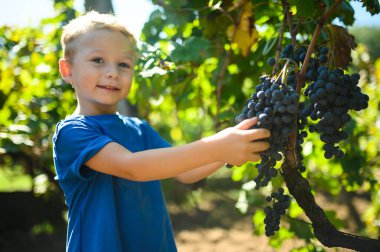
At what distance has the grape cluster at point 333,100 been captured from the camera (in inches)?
53.6

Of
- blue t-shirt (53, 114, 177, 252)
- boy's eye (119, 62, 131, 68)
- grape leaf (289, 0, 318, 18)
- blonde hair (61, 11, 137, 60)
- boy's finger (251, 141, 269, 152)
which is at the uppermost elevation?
grape leaf (289, 0, 318, 18)

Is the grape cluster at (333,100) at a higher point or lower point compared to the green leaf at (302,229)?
higher

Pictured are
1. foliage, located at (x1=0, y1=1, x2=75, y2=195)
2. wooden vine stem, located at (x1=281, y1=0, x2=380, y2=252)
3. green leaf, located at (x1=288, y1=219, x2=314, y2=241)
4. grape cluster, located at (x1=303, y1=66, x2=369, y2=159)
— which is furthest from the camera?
foliage, located at (x1=0, y1=1, x2=75, y2=195)

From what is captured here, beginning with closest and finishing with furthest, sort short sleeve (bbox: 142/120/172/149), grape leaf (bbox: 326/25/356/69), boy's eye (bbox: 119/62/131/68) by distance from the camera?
grape leaf (bbox: 326/25/356/69) < boy's eye (bbox: 119/62/131/68) < short sleeve (bbox: 142/120/172/149)

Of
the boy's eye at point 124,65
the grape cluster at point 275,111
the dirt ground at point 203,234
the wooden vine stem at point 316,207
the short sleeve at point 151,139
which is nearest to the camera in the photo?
the grape cluster at point 275,111

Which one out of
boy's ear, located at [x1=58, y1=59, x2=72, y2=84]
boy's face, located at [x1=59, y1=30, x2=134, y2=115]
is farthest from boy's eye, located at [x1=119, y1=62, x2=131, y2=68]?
boy's ear, located at [x1=58, y1=59, x2=72, y2=84]

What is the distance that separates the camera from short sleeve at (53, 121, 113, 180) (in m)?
1.50

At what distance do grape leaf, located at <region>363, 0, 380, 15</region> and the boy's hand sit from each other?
0.79 metres

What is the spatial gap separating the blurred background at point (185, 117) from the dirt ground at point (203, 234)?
0.01 meters

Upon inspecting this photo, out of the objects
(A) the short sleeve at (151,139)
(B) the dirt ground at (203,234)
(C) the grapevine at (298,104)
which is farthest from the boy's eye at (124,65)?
(B) the dirt ground at (203,234)

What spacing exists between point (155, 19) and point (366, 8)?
1.30 m

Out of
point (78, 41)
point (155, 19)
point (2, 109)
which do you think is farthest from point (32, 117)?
point (78, 41)

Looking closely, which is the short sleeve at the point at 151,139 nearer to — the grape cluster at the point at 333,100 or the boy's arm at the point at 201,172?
the boy's arm at the point at 201,172

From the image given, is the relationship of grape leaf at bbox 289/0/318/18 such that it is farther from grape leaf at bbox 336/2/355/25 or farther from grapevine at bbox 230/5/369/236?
grape leaf at bbox 336/2/355/25
